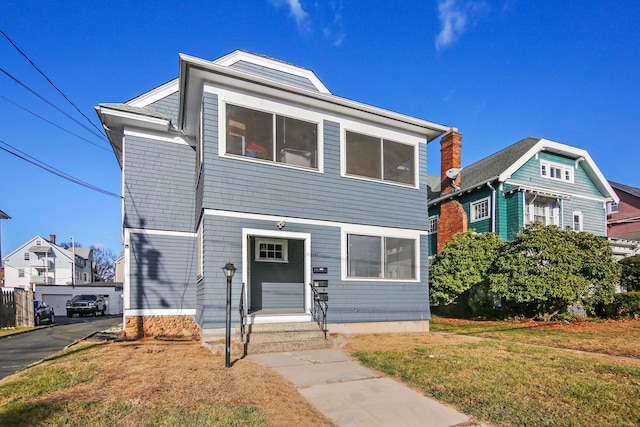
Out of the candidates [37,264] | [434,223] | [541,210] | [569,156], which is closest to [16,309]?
[434,223]

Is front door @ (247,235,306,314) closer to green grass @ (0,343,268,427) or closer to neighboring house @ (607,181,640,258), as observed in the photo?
green grass @ (0,343,268,427)

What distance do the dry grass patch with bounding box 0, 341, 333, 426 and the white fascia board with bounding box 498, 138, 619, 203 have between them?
16.3 meters

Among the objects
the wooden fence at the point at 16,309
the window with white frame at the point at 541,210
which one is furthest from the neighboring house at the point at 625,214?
the wooden fence at the point at 16,309

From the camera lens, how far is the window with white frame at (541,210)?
18.8 metres

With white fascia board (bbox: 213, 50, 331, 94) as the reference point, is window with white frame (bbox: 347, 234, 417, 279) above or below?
below

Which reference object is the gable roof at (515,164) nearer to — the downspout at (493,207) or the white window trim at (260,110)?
the downspout at (493,207)

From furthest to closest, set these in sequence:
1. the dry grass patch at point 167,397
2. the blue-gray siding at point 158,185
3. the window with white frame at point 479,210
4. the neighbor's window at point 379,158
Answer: the window with white frame at point 479,210 < the blue-gray siding at point 158,185 < the neighbor's window at point 379,158 < the dry grass patch at point 167,397

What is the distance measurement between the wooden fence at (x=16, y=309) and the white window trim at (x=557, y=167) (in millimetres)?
24297

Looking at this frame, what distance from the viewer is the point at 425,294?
10883mm

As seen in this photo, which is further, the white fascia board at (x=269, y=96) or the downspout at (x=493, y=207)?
the downspout at (x=493, y=207)

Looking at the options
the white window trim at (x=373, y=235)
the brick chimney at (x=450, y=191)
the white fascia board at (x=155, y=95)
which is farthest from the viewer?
the brick chimney at (x=450, y=191)

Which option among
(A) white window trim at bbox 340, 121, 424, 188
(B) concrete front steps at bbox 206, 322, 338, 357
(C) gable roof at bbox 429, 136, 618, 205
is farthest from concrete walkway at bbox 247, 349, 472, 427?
(C) gable roof at bbox 429, 136, 618, 205

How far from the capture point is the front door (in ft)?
34.3

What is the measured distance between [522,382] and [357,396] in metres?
2.41
